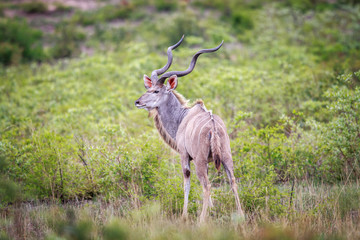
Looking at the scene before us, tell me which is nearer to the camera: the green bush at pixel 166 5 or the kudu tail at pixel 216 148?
the kudu tail at pixel 216 148

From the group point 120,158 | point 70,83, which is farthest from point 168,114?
point 70,83

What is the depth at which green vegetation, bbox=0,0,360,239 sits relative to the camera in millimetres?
5297

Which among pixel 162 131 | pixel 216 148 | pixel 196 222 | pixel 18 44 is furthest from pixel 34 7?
pixel 196 222

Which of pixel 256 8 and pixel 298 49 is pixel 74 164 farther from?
pixel 256 8

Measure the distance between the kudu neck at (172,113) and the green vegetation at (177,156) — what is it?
591mm

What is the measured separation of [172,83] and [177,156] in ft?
5.52

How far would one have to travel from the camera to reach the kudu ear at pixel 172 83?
266 inches

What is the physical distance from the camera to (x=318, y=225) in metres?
4.96

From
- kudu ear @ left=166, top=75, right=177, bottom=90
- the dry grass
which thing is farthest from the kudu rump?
the dry grass

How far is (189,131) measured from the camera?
19.0ft

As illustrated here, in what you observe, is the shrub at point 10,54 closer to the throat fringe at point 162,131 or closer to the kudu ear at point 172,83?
the throat fringe at point 162,131

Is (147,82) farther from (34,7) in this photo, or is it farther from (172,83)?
(34,7)

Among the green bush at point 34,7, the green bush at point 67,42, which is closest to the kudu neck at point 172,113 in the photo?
the green bush at point 67,42

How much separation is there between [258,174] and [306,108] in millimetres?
4201
